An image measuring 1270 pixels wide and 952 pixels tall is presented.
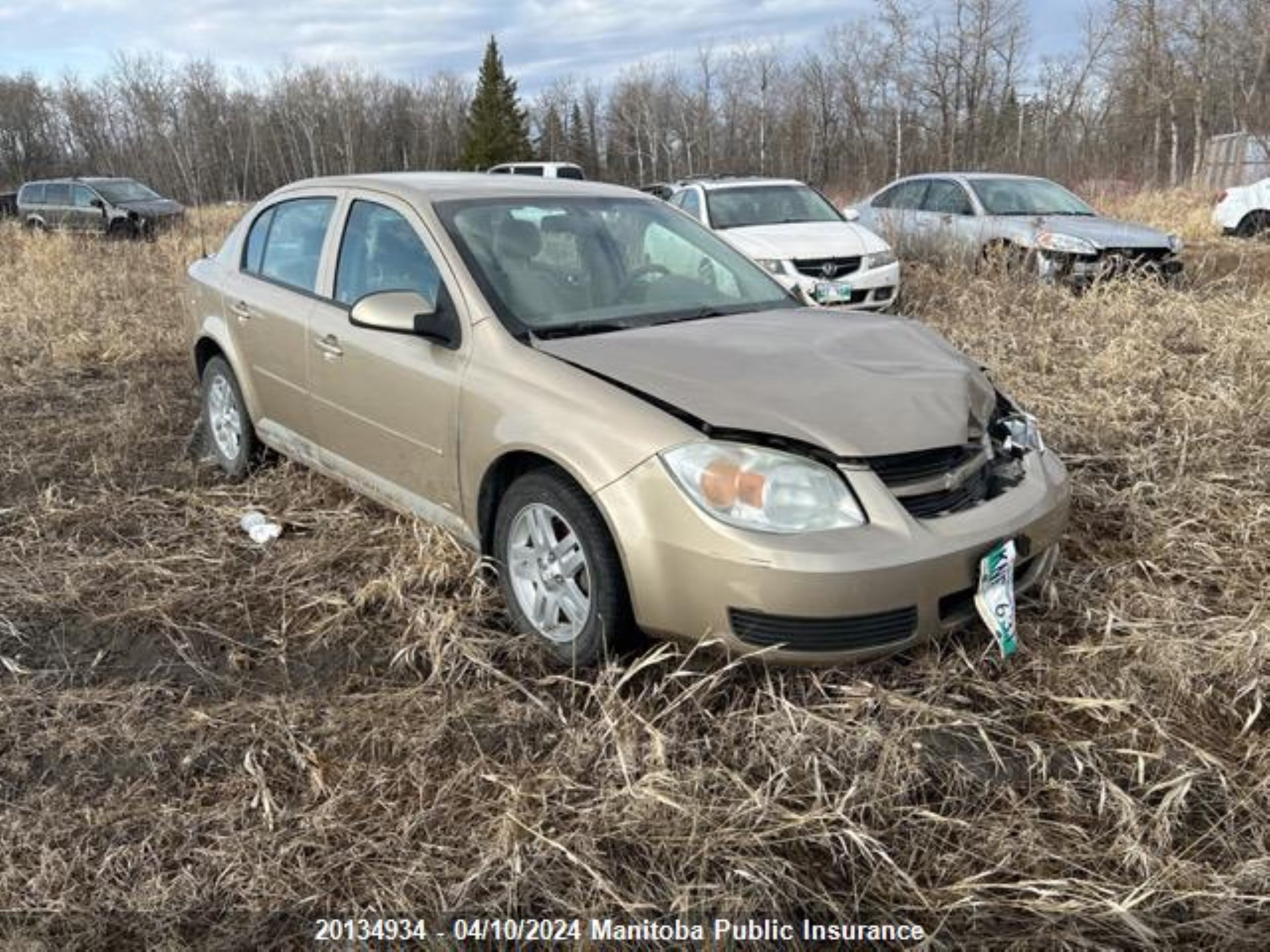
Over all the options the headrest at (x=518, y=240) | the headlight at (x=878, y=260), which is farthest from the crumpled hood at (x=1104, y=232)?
the headrest at (x=518, y=240)

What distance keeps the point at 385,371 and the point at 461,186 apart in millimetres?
874

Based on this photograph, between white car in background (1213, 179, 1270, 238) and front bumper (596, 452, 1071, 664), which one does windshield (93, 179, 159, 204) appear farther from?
front bumper (596, 452, 1071, 664)

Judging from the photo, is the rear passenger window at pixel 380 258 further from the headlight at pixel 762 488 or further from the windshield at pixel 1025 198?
the windshield at pixel 1025 198

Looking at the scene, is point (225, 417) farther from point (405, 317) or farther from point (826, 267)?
point (826, 267)

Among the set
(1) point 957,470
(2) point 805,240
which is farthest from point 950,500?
(2) point 805,240

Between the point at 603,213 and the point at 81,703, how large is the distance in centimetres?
256

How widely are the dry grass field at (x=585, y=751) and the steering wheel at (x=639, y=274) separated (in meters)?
1.17

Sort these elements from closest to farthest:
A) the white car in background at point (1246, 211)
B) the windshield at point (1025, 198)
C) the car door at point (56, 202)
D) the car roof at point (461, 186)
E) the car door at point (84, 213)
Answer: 1. the car roof at point (461, 186)
2. the windshield at point (1025, 198)
3. the white car in background at point (1246, 211)
4. the car door at point (84, 213)
5. the car door at point (56, 202)

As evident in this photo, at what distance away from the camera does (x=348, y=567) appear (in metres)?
3.80

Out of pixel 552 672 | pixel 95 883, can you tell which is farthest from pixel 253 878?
pixel 552 672

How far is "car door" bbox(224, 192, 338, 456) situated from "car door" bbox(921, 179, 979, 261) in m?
6.99

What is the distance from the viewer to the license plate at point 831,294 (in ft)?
25.1

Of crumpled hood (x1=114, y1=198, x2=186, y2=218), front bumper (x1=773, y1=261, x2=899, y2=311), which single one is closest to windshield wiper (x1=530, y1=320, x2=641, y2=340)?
front bumper (x1=773, y1=261, x2=899, y2=311)

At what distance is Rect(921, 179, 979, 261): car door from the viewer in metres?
9.59
